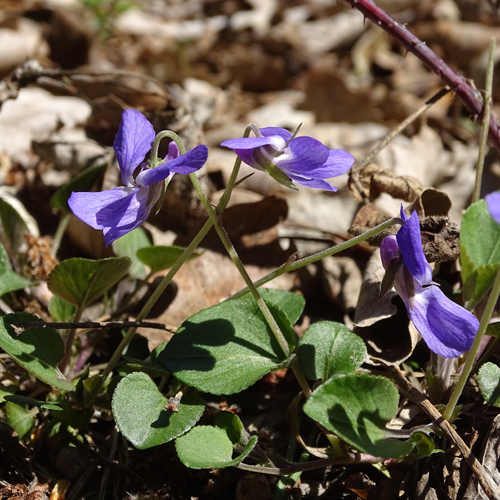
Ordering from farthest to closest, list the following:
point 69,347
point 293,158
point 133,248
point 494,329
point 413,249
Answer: point 133,248
point 69,347
point 494,329
point 293,158
point 413,249

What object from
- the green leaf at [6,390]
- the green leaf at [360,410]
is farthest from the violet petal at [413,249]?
the green leaf at [6,390]

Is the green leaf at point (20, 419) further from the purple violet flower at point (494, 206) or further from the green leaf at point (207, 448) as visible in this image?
the purple violet flower at point (494, 206)

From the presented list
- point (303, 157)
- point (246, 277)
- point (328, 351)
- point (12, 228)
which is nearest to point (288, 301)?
point (328, 351)

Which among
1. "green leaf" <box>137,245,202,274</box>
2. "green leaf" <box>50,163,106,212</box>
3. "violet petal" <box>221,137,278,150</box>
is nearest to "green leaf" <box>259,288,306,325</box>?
"green leaf" <box>137,245,202,274</box>

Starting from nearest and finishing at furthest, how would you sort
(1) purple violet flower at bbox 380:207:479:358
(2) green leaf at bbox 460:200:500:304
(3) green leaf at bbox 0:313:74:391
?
(1) purple violet flower at bbox 380:207:479:358, (3) green leaf at bbox 0:313:74:391, (2) green leaf at bbox 460:200:500:304

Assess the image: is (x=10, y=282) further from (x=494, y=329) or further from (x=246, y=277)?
(x=494, y=329)

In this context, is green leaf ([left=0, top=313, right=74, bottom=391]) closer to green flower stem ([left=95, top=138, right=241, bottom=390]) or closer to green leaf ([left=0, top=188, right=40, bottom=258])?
green flower stem ([left=95, top=138, right=241, bottom=390])
